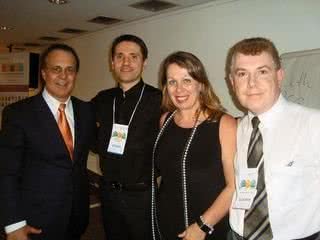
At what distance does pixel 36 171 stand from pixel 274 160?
137cm

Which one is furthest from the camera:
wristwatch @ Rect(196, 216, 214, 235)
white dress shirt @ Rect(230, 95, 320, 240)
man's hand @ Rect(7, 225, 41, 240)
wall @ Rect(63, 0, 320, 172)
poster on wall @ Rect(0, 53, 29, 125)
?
poster on wall @ Rect(0, 53, 29, 125)

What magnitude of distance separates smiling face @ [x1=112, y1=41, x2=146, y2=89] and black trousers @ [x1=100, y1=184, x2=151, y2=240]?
2.60 ft

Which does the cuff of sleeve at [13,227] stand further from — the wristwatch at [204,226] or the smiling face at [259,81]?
the smiling face at [259,81]

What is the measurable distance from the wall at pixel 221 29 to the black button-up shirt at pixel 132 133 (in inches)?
67.0

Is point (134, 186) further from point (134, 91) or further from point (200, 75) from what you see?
point (200, 75)

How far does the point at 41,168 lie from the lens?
75.9 inches

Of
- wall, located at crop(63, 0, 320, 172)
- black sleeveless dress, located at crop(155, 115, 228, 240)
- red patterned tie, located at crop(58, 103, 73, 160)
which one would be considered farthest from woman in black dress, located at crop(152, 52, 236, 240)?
wall, located at crop(63, 0, 320, 172)

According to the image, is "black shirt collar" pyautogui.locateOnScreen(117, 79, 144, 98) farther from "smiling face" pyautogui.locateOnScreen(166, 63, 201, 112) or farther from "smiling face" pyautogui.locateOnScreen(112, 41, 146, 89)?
"smiling face" pyautogui.locateOnScreen(166, 63, 201, 112)

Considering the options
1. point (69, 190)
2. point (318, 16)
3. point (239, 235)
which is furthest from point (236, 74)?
point (318, 16)

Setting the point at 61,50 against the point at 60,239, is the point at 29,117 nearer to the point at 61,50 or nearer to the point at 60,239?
the point at 61,50

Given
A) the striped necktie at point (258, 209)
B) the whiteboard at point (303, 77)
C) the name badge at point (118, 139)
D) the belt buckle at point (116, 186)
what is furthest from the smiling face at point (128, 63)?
the whiteboard at point (303, 77)

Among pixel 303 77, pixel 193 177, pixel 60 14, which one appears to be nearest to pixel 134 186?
pixel 193 177

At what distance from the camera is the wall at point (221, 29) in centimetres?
314

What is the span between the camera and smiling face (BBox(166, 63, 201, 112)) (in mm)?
1851
